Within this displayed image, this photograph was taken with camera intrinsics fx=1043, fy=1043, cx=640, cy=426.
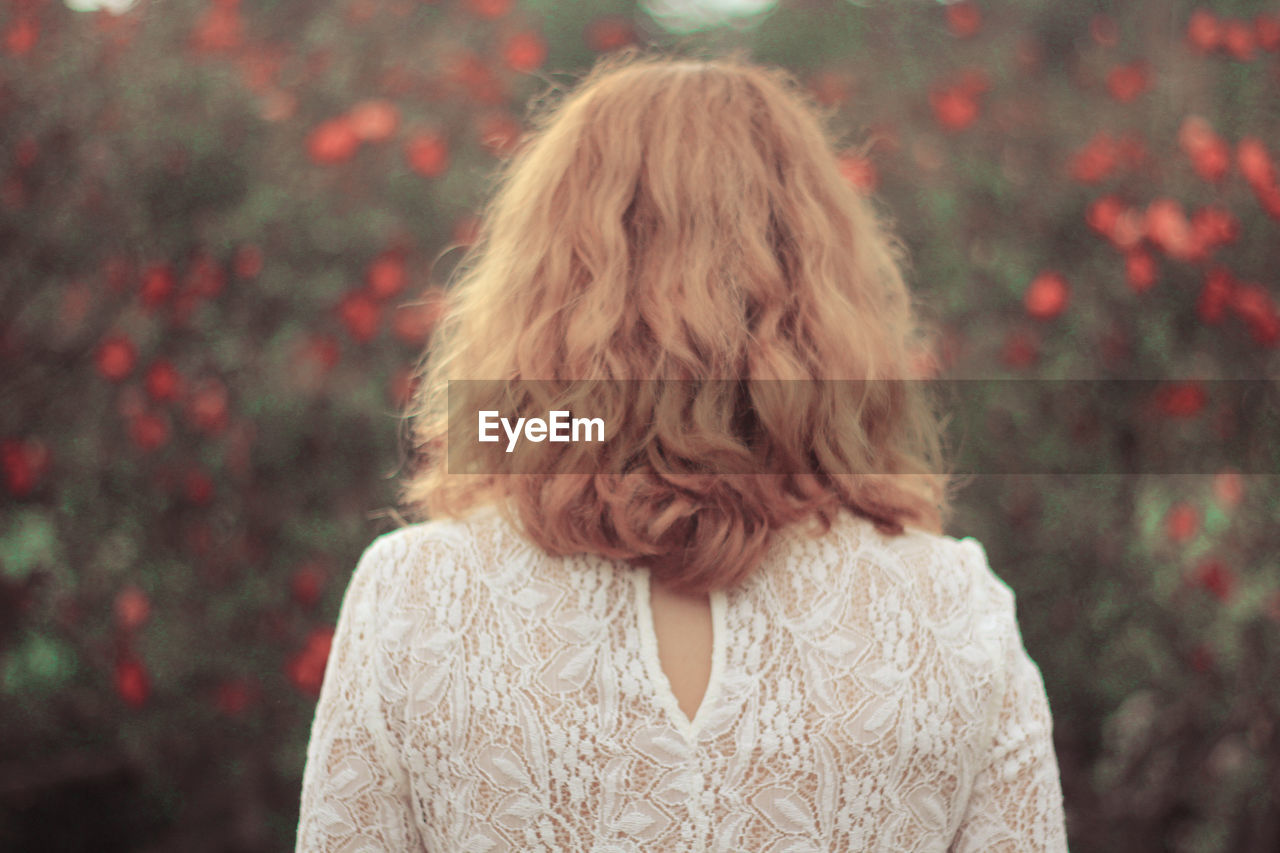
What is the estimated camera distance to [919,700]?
1.04 metres

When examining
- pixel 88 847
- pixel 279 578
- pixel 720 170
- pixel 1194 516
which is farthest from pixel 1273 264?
pixel 88 847

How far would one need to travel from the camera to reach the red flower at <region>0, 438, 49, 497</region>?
2496 mm

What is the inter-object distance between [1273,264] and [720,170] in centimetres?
190

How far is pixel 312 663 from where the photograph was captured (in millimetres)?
2443

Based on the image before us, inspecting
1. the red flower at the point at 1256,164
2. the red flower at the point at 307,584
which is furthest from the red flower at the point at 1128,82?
the red flower at the point at 307,584

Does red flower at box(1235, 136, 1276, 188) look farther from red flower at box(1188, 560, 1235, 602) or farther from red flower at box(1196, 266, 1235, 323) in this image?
red flower at box(1188, 560, 1235, 602)

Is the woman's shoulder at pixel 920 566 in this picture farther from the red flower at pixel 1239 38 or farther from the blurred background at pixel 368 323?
the red flower at pixel 1239 38

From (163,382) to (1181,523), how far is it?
94.5 inches

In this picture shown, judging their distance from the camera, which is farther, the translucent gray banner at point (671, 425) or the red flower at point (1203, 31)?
the red flower at point (1203, 31)

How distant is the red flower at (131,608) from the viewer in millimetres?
2506

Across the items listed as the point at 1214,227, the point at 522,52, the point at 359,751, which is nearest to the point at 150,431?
the point at 522,52

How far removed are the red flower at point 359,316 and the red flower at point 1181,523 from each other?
1.91 meters

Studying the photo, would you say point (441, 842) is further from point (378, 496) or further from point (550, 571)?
point (378, 496)

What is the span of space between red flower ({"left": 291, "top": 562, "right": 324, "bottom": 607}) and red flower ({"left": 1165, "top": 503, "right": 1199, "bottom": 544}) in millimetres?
1999
